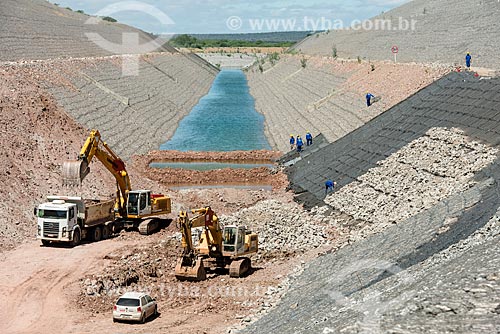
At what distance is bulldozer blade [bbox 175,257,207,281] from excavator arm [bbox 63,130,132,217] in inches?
216

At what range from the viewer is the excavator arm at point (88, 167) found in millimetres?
25906

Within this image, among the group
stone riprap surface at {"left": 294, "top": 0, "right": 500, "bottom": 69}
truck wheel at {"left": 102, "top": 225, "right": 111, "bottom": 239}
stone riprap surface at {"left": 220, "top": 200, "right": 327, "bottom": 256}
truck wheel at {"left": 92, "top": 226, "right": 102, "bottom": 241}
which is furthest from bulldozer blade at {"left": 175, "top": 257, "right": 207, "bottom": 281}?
stone riprap surface at {"left": 294, "top": 0, "right": 500, "bottom": 69}

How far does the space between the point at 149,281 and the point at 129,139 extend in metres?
29.7

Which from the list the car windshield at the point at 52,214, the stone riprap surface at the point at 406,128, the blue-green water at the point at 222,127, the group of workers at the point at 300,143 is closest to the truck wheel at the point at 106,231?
the car windshield at the point at 52,214

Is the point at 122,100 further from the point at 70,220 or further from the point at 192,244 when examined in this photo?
the point at 192,244

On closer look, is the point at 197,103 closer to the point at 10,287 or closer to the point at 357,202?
the point at 357,202

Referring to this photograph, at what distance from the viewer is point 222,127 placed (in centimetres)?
6756

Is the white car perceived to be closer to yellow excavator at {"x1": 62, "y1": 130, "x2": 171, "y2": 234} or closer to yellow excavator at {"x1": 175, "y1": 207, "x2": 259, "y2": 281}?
yellow excavator at {"x1": 175, "y1": 207, "x2": 259, "y2": 281}

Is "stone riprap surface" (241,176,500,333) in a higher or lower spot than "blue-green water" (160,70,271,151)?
higher

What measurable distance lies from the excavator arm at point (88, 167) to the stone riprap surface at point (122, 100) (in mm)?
16424

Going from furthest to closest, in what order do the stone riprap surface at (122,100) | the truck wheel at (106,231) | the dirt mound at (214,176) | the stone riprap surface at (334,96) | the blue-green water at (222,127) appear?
1. the blue-green water at (222,127)
2. the stone riprap surface at (122,100)
3. the stone riprap surface at (334,96)
4. the dirt mound at (214,176)
5. the truck wheel at (106,231)

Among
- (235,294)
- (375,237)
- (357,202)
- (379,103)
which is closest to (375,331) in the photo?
(235,294)

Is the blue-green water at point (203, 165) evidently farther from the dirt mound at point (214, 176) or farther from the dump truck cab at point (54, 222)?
the dump truck cab at point (54, 222)

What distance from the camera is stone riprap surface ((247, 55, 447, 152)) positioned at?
1956 inches
